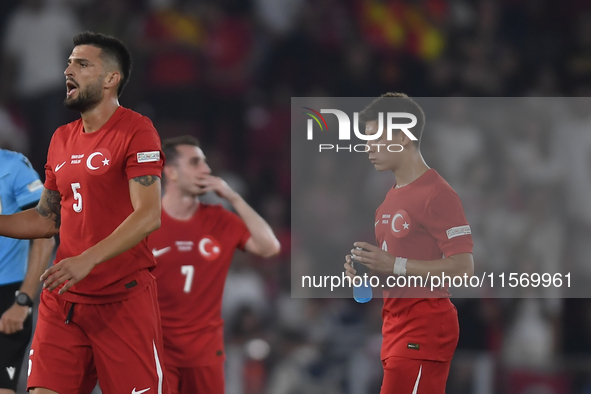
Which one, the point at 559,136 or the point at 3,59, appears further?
the point at 3,59

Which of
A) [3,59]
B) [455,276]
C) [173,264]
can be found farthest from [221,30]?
[455,276]

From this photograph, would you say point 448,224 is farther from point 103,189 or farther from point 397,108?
point 103,189

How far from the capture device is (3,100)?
9.17 meters

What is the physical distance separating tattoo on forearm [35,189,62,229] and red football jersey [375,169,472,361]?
5.97ft

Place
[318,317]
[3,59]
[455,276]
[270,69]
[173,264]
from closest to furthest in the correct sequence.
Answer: [455,276] → [173,264] → [318,317] → [3,59] → [270,69]

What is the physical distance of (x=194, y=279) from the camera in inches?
209

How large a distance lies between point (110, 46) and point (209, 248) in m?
1.71

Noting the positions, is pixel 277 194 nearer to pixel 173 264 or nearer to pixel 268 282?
pixel 268 282

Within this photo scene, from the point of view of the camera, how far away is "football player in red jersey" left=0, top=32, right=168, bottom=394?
396cm

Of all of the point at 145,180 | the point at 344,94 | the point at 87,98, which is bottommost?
the point at 145,180

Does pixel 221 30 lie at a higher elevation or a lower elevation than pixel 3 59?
higher

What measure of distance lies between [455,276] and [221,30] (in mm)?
6938

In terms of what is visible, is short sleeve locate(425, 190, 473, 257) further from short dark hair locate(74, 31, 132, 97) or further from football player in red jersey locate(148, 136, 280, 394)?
short dark hair locate(74, 31, 132, 97)

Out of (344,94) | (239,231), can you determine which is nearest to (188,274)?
(239,231)
